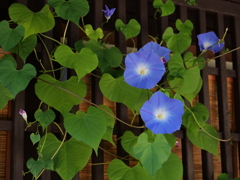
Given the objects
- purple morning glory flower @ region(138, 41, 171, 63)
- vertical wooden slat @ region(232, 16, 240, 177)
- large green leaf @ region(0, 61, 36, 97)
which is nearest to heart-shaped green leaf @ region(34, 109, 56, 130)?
large green leaf @ region(0, 61, 36, 97)

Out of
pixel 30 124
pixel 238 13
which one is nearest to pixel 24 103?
pixel 30 124

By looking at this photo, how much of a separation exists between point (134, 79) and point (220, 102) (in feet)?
2.35

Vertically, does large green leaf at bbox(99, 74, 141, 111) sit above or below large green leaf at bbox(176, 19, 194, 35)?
below

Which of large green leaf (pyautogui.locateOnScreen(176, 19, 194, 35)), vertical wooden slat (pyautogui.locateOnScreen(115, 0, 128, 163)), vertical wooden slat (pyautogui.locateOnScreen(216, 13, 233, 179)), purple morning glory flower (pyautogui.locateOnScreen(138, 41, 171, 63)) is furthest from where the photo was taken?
vertical wooden slat (pyautogui.locateOnScreen(216, 13, 233, 179))

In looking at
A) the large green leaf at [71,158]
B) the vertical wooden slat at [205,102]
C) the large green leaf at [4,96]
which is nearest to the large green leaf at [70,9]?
the large green leaf at [4,96]

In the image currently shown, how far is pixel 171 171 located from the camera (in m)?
1.46

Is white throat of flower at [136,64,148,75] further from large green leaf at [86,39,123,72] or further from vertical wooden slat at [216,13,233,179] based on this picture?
vertical wooden slat at [216,13,233,179]

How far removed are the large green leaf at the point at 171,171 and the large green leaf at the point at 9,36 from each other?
645 mm

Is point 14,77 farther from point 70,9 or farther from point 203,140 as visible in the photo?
point 203,140

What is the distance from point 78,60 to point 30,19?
20 cm

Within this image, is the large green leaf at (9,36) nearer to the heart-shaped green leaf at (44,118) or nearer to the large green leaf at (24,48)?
the large green leaf at (24,48)

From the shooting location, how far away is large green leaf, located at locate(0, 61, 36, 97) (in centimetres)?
119

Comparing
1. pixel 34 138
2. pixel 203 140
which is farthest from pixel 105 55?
pixel 203 140

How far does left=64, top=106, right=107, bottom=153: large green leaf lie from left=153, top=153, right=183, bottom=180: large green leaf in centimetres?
30
